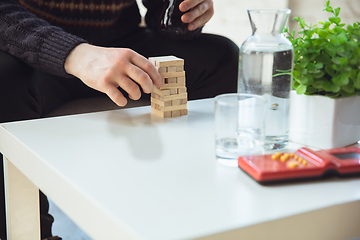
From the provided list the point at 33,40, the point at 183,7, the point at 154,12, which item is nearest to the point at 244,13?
the point at 154,12

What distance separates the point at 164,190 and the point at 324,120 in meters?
0.33

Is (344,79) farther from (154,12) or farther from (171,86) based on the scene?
(154,12)

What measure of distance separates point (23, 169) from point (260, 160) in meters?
0.41

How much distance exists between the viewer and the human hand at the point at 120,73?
836 mm

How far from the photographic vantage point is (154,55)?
1.40m

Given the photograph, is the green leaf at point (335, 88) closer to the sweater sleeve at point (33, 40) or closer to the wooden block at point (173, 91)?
the wooden block at point (173, 91)

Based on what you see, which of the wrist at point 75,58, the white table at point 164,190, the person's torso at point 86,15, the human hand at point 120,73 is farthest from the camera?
the person's torso at point 86,15

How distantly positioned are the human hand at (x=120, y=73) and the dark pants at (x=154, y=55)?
0.97ft

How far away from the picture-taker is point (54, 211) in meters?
1.42

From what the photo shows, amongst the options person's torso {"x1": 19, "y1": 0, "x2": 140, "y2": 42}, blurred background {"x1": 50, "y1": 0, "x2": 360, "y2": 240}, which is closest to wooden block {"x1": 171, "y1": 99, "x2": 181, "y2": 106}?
person's torso {"x1": 19, "y1": 0, "x2": 140, "y2": 42}

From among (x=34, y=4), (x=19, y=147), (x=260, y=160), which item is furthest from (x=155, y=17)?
(x=260, y=160)

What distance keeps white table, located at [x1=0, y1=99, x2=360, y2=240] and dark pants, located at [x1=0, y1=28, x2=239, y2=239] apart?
0.35 meters

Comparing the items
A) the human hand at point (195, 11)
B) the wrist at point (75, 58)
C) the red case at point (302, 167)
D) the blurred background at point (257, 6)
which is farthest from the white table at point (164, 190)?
the blurred background at point (257, 6)

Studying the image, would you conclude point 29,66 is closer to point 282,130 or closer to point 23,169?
point 23,169
